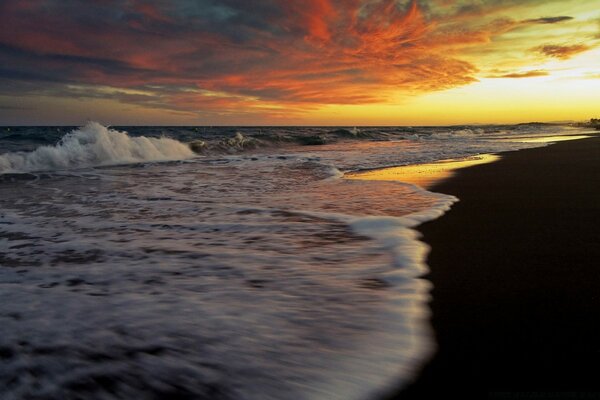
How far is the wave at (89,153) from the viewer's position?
1170 centimetres

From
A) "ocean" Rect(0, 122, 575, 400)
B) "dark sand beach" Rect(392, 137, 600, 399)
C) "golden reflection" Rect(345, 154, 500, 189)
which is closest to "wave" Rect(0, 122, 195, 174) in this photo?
"ocean" Rect(0, 122, 575, 400)

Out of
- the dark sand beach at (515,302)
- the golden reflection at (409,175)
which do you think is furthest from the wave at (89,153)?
the dark sand beach at (515,302)

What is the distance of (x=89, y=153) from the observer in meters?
13.6

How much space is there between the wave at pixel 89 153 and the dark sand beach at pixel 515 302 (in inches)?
459

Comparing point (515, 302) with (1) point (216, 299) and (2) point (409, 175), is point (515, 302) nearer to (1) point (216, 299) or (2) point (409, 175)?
(1) point (216, 299)

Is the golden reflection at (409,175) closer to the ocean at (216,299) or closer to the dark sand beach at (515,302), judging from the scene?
the ocean at (216,299)

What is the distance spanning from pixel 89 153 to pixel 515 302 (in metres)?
14.2

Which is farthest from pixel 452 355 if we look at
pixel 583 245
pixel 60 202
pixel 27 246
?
pixel 60 202

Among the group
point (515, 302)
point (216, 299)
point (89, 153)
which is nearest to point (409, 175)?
point (515, 302)

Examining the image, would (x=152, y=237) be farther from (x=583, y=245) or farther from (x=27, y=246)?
(x=583, y=245)

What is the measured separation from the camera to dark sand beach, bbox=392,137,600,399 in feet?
5.04

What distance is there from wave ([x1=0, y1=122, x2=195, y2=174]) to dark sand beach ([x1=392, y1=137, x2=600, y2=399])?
459 inches

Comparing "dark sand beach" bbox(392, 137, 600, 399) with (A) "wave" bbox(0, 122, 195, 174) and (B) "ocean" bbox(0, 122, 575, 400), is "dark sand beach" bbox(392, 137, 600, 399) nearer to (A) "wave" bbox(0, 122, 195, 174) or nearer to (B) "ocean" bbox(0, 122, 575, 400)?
(B) "ocean" bbox(0, 122, 575, 400)

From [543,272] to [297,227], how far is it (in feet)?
7.16
